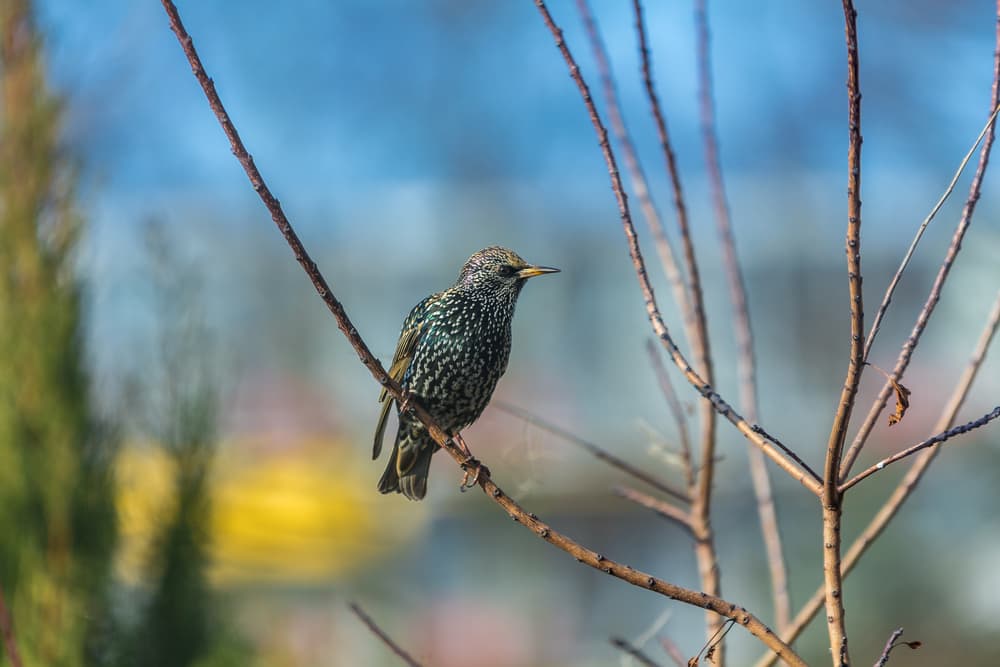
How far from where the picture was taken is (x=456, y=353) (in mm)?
2412

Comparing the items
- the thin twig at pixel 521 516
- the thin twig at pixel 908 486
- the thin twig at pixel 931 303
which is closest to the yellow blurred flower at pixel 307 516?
the thin twig at pixel 908 486

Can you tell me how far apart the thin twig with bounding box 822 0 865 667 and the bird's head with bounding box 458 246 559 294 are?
3.03 feet

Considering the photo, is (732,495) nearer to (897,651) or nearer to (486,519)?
(486,519)

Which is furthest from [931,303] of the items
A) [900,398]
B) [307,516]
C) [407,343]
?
[307,516]

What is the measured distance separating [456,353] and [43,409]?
154 centimetres

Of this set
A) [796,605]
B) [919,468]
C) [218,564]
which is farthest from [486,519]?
[919,468]

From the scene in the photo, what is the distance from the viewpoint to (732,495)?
444 inches

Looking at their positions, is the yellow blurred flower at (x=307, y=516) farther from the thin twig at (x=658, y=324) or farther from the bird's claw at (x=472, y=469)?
the thin twig at (x=658, y=324)

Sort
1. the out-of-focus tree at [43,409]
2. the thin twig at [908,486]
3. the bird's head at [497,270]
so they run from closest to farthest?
the thin twig at [908,486] → the bird's head at [497,270] → the out-of-focus tree at [43,409]

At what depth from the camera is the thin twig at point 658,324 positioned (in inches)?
58.1

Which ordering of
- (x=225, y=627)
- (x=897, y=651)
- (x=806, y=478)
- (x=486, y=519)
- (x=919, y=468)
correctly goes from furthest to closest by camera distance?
(x=486, y=519)
(x=897, y=651)
(x=225, y=627)
(x=919, y=468)
(x=806, y=478)

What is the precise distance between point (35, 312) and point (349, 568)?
839 centimetres

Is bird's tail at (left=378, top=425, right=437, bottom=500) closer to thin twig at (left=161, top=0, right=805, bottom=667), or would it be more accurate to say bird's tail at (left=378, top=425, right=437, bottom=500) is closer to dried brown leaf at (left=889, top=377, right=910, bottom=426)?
thin twig at (left=161, top=0, right=805, bottom=667)

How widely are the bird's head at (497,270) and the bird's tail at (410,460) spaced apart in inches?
17.5
